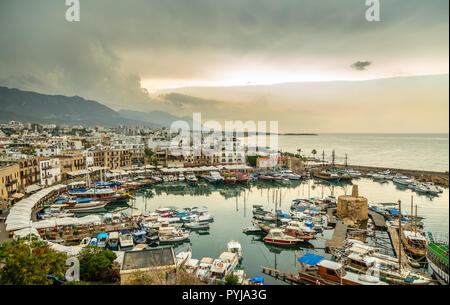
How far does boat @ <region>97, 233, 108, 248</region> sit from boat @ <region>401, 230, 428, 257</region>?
8341mm

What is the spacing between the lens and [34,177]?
13891 mm

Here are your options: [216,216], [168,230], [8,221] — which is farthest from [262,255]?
[8,221]

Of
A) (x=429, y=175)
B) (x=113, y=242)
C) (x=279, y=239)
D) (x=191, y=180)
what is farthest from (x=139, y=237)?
(x=429, y=175)

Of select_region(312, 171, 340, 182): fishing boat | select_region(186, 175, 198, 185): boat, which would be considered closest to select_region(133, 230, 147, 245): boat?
select_region(186, 175, 198, 185): boat

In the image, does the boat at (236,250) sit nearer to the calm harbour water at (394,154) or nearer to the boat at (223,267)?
the boat at (223,267)

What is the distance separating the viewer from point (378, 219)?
9.66 meters

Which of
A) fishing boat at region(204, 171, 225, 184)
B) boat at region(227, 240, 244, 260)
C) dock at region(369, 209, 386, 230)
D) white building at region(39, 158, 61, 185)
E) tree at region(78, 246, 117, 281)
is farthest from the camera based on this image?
fishing boat at region(204, 171, 225, 184)

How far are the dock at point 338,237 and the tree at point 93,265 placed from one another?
5618mm

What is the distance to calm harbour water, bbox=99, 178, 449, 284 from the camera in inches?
296

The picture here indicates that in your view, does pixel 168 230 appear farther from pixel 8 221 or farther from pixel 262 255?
pixel 8 221

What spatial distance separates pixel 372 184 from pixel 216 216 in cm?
1240

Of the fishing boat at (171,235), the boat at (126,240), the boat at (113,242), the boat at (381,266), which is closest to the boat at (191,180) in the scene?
the fishing boat at (171,235)

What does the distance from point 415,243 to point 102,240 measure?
8703 mm

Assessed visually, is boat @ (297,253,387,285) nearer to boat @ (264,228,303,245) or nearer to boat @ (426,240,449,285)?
boat @ (426,240,449,285)
